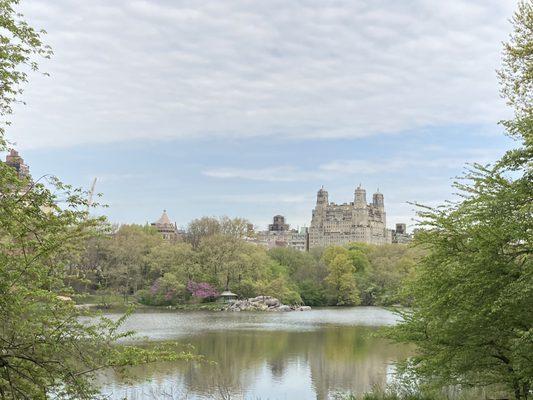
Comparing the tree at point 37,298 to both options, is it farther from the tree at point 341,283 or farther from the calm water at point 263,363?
the tree at point 341,283

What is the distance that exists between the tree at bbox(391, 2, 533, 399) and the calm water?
2.27m

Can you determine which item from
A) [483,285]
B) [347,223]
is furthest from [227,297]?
[347,223]

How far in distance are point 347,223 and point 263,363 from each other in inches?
5747

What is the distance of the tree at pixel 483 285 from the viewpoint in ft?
25.8

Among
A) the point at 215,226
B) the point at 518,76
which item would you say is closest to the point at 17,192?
the point at 518,76

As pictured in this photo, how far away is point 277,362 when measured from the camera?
21.3m

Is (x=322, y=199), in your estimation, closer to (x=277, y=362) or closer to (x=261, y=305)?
(x=261, y=305)

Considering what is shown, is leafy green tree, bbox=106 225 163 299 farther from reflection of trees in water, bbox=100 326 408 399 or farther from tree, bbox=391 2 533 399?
tree, bbox=391 2 533 399

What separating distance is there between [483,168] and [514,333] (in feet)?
8.40

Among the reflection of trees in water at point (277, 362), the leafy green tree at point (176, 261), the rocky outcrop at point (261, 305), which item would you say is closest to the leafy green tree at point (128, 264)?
the leafy green tree at point (176, 261)

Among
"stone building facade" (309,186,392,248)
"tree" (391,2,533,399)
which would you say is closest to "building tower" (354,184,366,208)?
"stone building facade" (309,186,392,248)

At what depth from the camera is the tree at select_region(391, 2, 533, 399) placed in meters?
7.86

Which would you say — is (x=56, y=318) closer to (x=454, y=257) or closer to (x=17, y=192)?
(x=17, y=192)

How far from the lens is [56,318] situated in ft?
20.7
